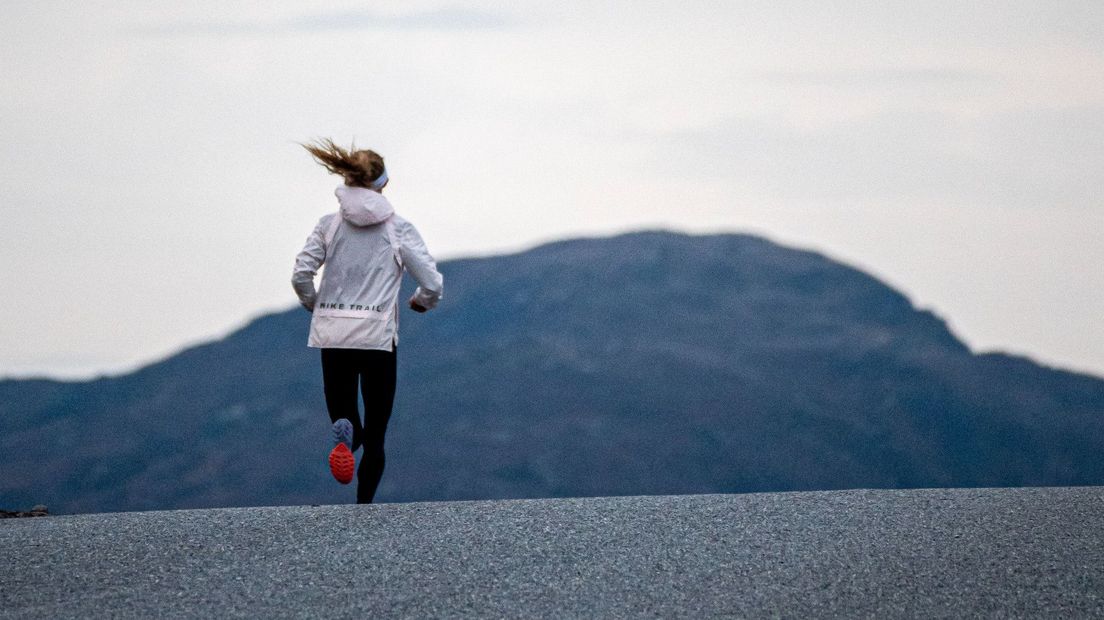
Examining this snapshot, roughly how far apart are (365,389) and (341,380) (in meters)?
0.15

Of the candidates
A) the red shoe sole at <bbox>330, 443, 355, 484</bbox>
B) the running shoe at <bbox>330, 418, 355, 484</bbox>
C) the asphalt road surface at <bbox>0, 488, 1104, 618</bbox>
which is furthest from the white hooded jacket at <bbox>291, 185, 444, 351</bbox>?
the asphalt road surface at <bbox>0, 488, 1104, 618</bbox>

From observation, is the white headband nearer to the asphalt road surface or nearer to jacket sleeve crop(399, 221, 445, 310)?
jacket sleeve crop(399, 221, 445, 310)

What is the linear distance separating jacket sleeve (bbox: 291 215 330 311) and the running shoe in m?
0.71

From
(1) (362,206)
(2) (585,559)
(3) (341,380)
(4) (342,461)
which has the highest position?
(1) (362,206)

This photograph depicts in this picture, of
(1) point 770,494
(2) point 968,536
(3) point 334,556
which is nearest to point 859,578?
(2) point 968,536

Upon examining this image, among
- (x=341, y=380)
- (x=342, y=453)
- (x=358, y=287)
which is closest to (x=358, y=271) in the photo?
Result: (x=358, y=287)

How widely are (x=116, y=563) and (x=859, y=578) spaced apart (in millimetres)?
3908

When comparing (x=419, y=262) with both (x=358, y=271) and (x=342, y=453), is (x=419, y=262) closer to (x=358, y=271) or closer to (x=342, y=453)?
(x=358, y=271)

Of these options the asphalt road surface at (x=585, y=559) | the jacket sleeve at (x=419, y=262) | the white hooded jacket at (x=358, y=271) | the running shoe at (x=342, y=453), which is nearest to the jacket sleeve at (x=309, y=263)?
the white hooded jacket at (x=358, y=271)

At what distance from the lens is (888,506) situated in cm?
835

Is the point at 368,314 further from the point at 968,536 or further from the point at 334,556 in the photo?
the point at 968,536

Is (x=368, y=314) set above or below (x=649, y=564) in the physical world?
above

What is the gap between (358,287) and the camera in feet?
26.9

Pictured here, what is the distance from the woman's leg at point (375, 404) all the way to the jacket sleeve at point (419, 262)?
0.44 m
